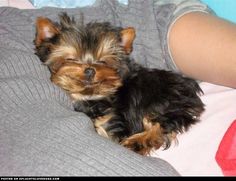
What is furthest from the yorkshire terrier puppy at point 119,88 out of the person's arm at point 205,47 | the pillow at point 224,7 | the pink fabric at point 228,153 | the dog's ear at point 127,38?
the pillow at point 224,7

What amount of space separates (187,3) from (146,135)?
90cm

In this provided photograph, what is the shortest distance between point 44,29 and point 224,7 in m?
1.30

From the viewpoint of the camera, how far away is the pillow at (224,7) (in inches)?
116

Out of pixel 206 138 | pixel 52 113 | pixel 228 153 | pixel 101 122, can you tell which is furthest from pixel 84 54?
pixel 228 153

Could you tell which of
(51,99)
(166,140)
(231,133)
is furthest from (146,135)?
(51,99)

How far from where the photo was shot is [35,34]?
2.63 metres

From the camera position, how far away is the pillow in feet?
9.63

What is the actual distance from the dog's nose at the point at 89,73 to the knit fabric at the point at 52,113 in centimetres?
17

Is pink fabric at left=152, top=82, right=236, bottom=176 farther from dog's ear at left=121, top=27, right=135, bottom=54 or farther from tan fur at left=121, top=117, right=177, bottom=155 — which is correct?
dog's ear at left=121, top=27, right=135, bottom=54

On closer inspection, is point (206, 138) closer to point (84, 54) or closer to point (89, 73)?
point (89, 73)

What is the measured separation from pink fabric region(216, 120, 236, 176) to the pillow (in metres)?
0.95

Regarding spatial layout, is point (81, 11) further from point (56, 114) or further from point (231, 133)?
point (231, 133)

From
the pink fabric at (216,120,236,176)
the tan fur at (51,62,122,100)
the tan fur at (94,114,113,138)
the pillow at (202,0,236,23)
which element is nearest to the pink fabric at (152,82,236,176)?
the pink fabric at (216,120,236,176)

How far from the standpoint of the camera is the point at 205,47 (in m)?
2.54
